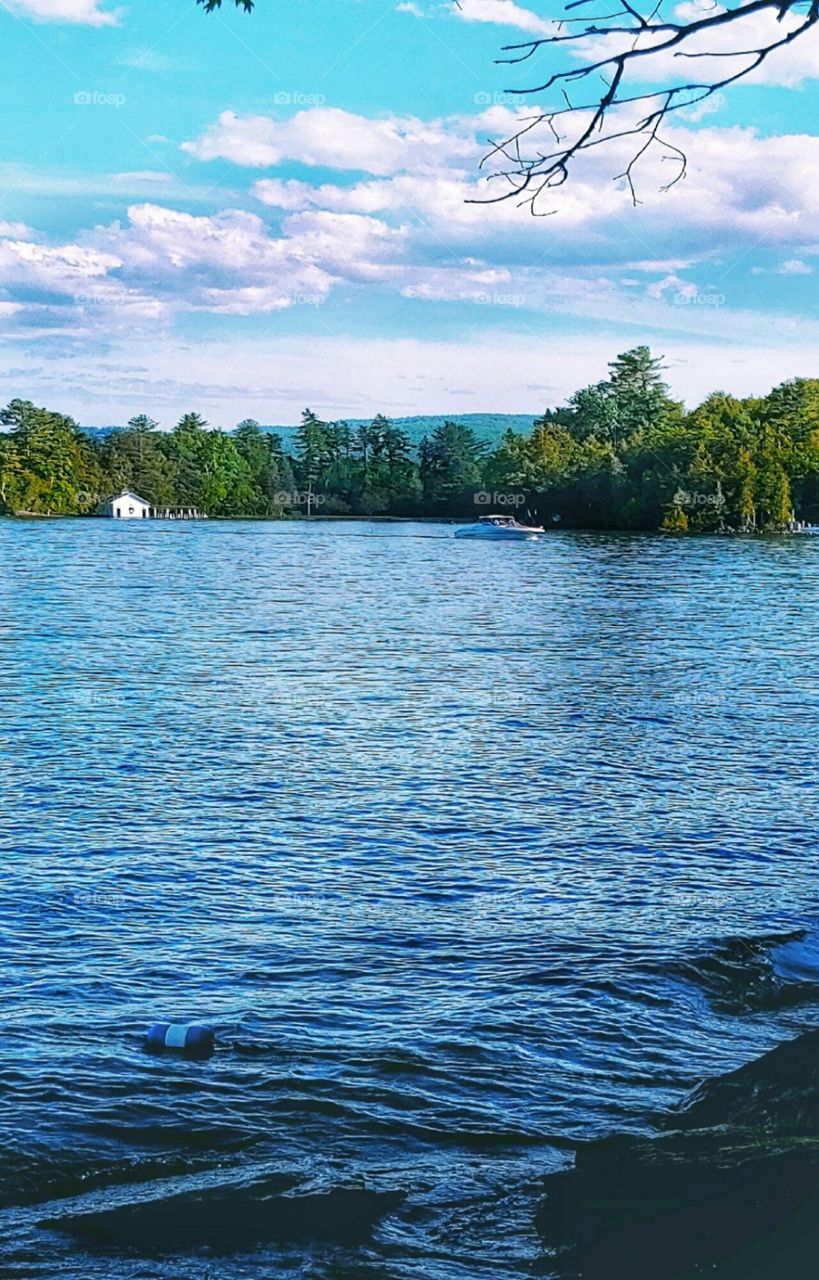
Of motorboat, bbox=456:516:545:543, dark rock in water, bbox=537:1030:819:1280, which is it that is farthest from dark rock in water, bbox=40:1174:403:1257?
motorboat, bbox=456:516:545:543

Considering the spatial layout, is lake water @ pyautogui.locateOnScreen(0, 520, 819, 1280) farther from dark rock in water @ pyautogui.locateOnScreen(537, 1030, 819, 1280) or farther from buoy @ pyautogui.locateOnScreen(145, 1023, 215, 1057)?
dark rock in water @ pyautogui.locateOnScreen(537, 1030, 819, 1280)

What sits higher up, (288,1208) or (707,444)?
(707,444)

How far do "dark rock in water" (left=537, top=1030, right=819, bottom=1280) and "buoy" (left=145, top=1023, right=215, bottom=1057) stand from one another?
10.8ft

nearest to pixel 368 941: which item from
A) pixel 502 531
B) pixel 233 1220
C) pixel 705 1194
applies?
pixel 233 1220

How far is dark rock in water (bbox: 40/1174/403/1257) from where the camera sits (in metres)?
8.83

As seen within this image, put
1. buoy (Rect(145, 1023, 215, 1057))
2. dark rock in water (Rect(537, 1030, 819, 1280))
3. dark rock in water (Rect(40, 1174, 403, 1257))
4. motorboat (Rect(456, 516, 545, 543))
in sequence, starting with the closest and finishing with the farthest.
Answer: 1. dark rock in water (Rect(537, 1030, 819, 1280))
2. dark rock in water (Rect(40, 1174, 403, 1257))
3. buoy (Rect(145, 1023, 215, 1057))
4. motorboat (Rect(456, 516, 545, 543))

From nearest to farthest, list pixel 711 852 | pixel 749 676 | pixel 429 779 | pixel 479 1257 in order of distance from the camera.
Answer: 1. pixel 479 1257
2. pixel 711 852
3. pixel 429 779
4. pixel 749 676

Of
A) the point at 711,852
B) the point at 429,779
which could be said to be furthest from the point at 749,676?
the point at 711,852

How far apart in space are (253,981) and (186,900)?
2.57 metres

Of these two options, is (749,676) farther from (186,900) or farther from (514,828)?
(186,900)

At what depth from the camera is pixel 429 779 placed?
2195 centimetres

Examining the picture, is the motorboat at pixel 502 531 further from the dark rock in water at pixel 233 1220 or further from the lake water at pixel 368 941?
the dark rock in water at pixel 233 1220

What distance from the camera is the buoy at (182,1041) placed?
1158cm

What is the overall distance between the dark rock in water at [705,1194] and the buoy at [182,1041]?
3277 mm
